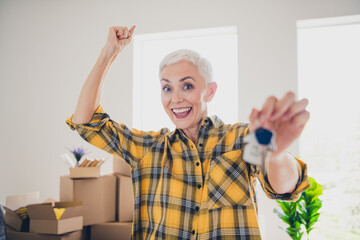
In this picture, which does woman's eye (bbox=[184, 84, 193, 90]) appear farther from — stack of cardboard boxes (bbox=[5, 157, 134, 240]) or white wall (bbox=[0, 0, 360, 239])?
white wall (bbox=[0, 0, 360, 239])

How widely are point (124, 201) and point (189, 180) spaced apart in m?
1.04

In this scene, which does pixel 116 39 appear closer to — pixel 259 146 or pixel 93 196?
pixel 259 146

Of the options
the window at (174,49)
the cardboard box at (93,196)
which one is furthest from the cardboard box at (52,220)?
the window at (174,49)

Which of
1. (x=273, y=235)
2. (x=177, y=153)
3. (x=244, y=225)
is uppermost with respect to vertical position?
(x=177, y=153)

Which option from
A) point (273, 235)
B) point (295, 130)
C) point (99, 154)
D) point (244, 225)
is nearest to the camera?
point (295, 130)

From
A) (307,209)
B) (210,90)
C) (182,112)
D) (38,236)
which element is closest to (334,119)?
(307,209)

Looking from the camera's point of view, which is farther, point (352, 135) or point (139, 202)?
point (352, 135)

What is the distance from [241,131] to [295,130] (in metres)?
0.49

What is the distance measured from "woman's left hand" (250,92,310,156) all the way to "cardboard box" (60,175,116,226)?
5.00ft

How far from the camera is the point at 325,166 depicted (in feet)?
9.78

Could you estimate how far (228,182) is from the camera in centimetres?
109

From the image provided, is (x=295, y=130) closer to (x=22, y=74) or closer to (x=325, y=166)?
(x=325, y=166)

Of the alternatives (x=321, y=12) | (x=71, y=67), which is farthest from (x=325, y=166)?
(x=71, y=67)

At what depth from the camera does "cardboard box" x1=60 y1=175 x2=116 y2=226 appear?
1.97 metres
